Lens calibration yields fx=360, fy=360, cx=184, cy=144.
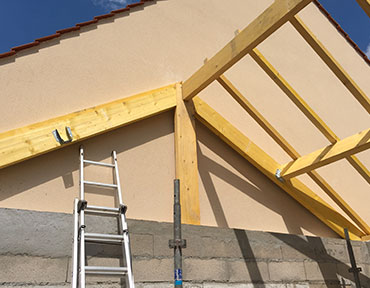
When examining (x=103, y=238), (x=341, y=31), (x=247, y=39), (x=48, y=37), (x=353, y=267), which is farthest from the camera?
(x=341, y=31)

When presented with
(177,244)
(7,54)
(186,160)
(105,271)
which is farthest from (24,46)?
(177,244)

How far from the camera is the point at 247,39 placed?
3367 mm

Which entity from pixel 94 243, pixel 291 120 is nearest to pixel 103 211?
pixel 94 243

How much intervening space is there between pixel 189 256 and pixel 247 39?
2.06m

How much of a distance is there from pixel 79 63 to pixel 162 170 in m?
1.47

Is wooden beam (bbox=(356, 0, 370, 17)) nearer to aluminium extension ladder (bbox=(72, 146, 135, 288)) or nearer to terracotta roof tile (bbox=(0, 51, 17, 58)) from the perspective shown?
aluminium extension ladder (bbox=(72, 146, 135, 288))

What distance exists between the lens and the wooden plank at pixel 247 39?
3050 millimetres

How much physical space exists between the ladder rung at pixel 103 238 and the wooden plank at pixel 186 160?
79cm

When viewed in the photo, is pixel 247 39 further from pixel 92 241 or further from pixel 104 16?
pixel 92 241

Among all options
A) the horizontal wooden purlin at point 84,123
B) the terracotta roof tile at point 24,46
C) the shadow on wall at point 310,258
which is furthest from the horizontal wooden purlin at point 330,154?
the terracotta roof tile at point 24,46

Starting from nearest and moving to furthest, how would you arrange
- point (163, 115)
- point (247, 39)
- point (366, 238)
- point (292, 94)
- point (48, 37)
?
point (247, 39) < point (48, 37) < point (292, 94) < point (163, 115) < point (366, 238)

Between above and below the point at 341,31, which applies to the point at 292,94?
below

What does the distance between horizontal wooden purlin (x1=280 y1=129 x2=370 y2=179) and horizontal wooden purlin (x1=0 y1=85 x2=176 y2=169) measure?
1616 mm

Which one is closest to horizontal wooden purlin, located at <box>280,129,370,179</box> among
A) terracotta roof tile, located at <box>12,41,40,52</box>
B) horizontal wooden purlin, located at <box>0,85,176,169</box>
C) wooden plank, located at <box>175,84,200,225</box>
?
wooden plank, located at <box>175,84,200,225</box>
